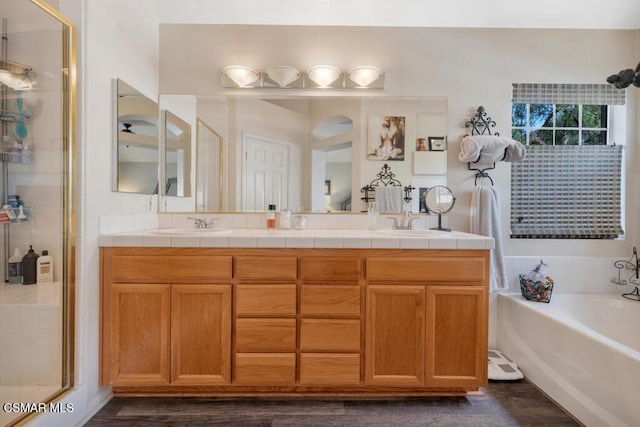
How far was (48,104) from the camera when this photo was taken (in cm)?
148

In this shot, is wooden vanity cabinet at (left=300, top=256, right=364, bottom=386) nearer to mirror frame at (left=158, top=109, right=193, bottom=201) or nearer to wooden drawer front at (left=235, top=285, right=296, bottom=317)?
wooden drawer front at (left=235, top=285, right=296, bottom=317)

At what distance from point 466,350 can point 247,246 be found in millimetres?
1291

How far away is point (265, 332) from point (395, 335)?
0.69 m

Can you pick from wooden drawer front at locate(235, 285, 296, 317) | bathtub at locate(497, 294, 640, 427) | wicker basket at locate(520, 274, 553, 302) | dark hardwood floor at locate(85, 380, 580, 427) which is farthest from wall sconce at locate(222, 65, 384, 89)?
dark hardwood floor at locate(85, 380, 580, 427)

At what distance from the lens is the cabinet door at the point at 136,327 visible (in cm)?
155

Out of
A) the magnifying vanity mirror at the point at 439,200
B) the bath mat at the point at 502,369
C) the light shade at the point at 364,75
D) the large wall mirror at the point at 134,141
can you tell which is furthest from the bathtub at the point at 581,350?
the large wall mirror at the point at 134,141

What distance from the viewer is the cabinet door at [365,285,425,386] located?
1.57 metres

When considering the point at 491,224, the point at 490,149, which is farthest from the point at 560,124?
the point at 491,224

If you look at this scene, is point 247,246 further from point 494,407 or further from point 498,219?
point 498,219

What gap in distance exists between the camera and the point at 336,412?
5.14ft

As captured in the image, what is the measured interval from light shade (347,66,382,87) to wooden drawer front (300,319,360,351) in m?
1.66

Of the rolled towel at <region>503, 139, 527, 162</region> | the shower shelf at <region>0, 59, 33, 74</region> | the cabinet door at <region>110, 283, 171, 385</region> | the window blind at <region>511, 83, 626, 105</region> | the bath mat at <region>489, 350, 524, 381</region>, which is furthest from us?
the window blind at <region>511, 83, 626, 105</region>

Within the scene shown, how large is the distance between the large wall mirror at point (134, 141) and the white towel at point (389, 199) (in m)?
1.61

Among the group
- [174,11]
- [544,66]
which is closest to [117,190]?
[174,11]
